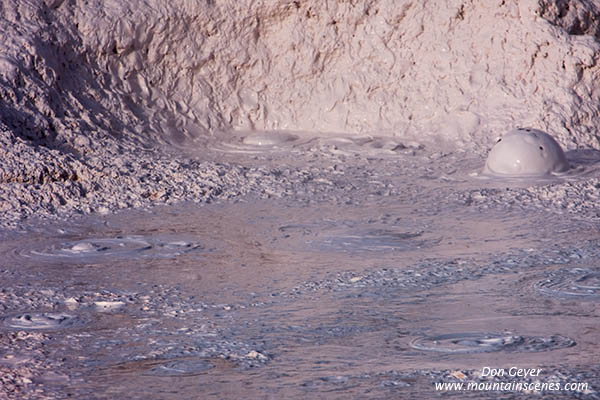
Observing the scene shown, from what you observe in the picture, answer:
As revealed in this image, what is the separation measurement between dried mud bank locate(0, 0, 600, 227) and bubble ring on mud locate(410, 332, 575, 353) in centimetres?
403

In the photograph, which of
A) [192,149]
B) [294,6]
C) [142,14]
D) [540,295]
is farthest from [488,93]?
[540,295]

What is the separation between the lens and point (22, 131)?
7.84 m

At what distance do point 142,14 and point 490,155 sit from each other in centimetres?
369

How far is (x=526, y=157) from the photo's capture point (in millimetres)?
7504

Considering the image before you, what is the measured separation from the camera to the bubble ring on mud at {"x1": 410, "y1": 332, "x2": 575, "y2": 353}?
3574mm

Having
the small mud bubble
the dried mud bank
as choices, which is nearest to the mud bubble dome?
the dried mud bank

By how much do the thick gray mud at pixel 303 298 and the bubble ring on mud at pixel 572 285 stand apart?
1 cm

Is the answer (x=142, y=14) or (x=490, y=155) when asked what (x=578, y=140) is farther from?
(x=142, y=14)

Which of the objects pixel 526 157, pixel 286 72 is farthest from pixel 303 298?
pixel 286 72

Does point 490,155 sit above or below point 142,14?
below

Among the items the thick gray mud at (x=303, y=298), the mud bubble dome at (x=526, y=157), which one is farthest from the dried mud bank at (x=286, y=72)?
the thick gray mud at (x=303, y=298)

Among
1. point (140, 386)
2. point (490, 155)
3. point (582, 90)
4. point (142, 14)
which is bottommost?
point (140, 386)

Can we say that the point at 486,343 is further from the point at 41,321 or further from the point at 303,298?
A: the point at 41,321

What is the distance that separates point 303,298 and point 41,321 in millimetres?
1196
